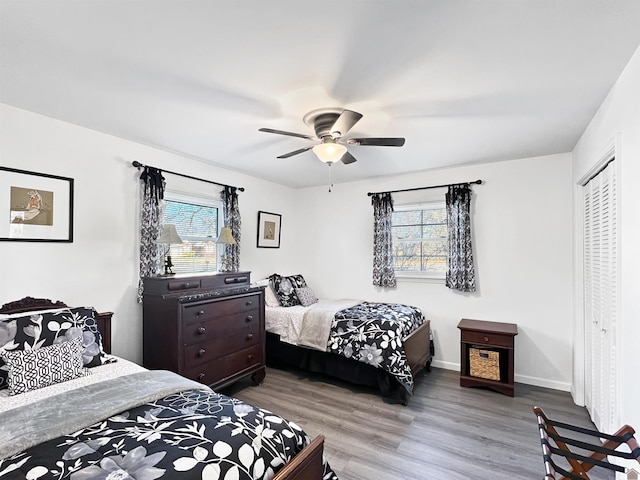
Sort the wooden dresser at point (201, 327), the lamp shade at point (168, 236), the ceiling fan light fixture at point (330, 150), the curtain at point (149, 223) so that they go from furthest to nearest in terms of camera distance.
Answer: the curtain at point (149, 223), the lamp shade at point (168, 236), the wooden dresser at point (201, 327), the ceiling fan light fixture at point (330, 150)

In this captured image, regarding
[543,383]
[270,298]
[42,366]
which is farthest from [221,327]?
[543,383]

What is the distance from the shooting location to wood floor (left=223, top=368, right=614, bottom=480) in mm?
2246

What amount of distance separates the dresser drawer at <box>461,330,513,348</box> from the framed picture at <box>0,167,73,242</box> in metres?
3.86

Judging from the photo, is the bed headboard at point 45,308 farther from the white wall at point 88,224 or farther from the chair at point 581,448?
the chair at point 581,448

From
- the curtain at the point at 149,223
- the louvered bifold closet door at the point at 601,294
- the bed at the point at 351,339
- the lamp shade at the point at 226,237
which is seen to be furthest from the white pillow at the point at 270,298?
the louvered bifold closet door at the point at 601,294

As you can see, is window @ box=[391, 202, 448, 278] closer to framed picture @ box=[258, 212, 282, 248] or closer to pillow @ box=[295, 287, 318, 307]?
pillow @ box=[295, 287, 318, 307]

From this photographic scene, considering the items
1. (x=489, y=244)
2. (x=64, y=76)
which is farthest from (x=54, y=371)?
(x=489, y=244)

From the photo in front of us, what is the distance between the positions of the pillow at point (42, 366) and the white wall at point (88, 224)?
2.28ft

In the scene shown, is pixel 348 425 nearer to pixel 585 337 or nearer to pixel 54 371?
pixel 54 371

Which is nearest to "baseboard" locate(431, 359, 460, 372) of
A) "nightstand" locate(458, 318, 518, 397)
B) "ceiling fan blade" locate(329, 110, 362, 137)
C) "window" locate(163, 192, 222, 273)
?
"nightstand" locate(458, 318, 518, 397)

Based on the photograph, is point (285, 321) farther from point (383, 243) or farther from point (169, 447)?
point (169, 447)

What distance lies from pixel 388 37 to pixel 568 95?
4.80ft

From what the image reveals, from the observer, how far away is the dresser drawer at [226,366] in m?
2.98

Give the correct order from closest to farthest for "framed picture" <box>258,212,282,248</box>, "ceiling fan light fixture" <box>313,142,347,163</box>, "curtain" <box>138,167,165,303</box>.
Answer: "ceiling fan light fixture" <box>313,142,347,163</box>, "curtain" <box>138,167,165,303</box>, "framed picture" <box>258,212,282,248</box>
